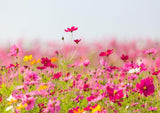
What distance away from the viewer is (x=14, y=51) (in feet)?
11.5

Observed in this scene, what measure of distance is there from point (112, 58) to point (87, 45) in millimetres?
814

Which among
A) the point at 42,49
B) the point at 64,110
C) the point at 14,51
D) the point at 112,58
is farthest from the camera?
the point at 42,49

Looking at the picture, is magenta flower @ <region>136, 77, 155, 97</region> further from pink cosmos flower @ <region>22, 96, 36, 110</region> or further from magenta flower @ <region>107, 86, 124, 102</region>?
pink cosmos flower @ <region>22, 96, 36, 110</region>

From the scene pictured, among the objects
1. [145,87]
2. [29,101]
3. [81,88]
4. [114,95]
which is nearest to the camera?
[114,95]

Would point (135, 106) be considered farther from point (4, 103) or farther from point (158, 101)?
point (4, 103)

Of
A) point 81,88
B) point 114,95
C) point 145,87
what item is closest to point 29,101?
point 114,95

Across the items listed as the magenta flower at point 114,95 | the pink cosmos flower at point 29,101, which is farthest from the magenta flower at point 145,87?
the pink cosmos flower at point 29,101

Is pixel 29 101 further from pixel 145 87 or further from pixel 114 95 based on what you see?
pixel 145 87

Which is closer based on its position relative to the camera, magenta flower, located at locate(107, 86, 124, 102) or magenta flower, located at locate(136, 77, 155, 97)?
magenta flower, located at locate(107, 86, 124, 102)

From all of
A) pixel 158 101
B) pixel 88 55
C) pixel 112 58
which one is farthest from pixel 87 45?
pixel 158 101

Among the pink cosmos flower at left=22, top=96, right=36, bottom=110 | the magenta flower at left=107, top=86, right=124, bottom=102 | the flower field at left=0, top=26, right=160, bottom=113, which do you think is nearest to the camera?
the magenta flower at left=107, top=86, right=124, bottom=102

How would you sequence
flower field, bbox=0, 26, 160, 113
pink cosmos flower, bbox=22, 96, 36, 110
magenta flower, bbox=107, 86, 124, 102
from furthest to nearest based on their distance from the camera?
flower field, bbox=0, 26, 160, 113 < pink cosmos flower, bbox=22, 96, 36, 110 < magenta flower, bbox=107, 86, 124, 102

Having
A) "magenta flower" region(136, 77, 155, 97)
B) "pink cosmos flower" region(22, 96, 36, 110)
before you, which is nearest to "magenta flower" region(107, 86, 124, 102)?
"magenta flower" region(136, 77, 155, 97)

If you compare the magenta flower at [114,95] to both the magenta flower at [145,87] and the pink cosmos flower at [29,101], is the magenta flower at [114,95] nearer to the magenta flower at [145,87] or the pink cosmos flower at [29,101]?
the magenta flower at [145,87]
